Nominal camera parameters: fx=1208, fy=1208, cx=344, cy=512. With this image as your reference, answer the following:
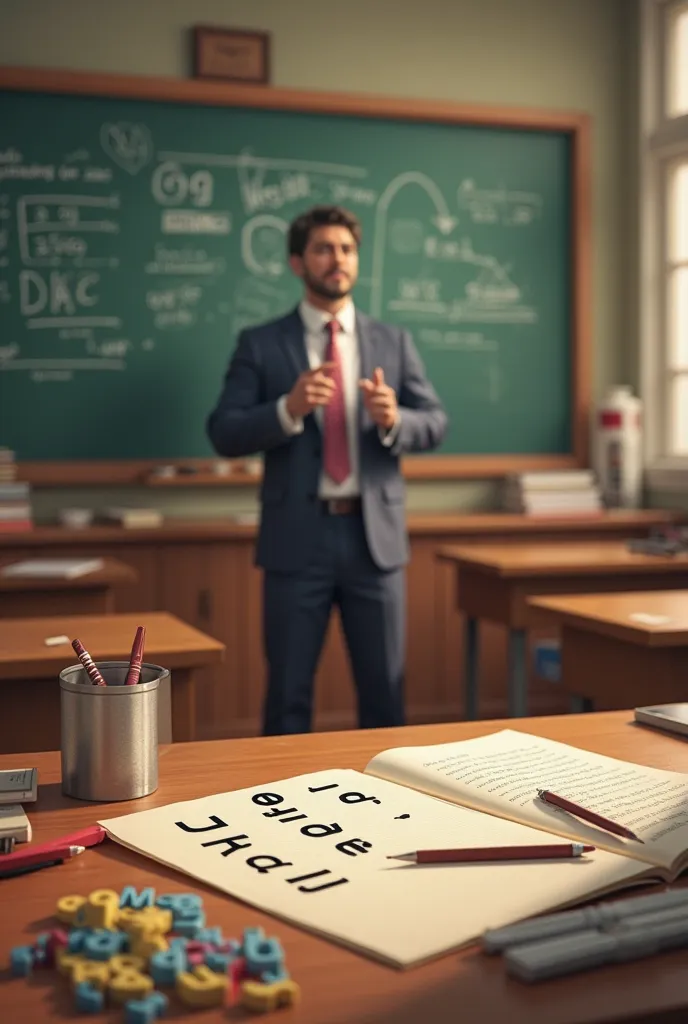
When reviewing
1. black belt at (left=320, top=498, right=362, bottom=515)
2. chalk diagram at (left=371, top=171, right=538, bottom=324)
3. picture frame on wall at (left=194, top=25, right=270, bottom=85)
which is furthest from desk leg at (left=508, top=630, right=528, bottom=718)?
picture frame on wall at (left=194, top=25, right=270, bottom=85)

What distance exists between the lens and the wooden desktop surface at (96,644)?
2.07 meters

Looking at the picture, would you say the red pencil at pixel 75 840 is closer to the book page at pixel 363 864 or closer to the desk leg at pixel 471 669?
the book page at pixel 363 864

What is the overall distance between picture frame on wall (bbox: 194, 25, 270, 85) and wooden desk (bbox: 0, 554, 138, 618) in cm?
222

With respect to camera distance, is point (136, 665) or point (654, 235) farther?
point (654, 235)

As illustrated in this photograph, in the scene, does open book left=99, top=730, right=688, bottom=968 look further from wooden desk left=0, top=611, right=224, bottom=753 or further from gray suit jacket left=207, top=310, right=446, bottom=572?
gray suit jacket left=207, top=310, right=446, bottom=572

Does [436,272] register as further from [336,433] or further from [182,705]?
[182,705]

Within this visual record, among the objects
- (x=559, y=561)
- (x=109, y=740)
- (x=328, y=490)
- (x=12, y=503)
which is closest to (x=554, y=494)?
(x=559, y=561)

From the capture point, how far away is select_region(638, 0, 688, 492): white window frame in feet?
16.6

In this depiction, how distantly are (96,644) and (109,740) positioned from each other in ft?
3.69

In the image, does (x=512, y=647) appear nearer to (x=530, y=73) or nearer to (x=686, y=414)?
(x=686, y=414)

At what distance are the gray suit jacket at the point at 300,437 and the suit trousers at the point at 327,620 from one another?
0.16 ft

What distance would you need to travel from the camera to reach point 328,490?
331 centimetres

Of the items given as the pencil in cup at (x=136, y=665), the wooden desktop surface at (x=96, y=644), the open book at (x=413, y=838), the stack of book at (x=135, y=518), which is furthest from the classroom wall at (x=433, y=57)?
the open book at (x=413, y=838)

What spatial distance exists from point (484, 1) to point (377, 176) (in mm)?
893
